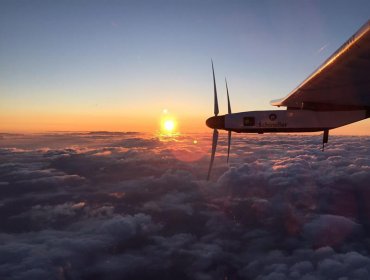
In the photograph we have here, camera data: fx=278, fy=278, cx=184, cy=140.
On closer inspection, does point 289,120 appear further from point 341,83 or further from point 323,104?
point 341,83

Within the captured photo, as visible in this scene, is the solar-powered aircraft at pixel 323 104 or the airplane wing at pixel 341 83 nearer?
the airplane wing at pixel 341 83

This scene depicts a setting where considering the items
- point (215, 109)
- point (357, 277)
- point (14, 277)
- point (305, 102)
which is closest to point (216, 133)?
point (215, 109)

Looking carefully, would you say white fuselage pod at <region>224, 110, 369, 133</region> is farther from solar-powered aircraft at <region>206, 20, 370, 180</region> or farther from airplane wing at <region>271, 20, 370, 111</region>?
airplane wing at <region>271, 20, 370, 111</region>

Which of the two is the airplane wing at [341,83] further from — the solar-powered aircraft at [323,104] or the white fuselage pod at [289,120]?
the white fuselage pod at [289,120]

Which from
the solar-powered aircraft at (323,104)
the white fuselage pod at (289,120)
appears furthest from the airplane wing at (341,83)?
the white fuselage pod at (289,120)

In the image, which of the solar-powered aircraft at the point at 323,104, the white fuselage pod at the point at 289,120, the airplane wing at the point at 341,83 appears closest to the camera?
the airplane wing at the point at 341,83

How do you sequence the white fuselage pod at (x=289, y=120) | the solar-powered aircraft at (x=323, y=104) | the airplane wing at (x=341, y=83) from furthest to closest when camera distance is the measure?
the white fuselage pod at (x=289, y=120), the solar-powered aircraft at (x=323, y=104), the airplane wing at (x=341, y=83)

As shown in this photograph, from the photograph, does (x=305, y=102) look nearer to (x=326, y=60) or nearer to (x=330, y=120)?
(x=330, y=120)
